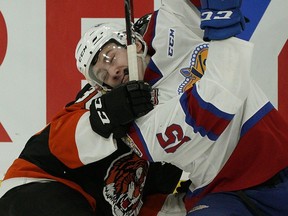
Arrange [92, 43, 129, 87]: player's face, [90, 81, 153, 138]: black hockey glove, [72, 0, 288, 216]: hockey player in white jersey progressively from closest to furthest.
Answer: [72, 0, 288, 216]: hockey player in white jersey
[90, 81, 153, 138]: black hockey glove
[92, 43, 129, 87]: player's face

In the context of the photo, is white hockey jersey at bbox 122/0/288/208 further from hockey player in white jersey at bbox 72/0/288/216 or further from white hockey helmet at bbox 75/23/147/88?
white hockey helmet at bbox 75/23/147/88

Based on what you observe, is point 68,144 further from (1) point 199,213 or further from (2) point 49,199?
(1) point 199,213

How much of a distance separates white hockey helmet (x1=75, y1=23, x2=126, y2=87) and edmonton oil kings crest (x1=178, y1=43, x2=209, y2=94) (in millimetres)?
199

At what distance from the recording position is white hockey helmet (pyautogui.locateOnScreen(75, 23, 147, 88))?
61.4 inches

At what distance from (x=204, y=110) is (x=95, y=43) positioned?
0.44 m

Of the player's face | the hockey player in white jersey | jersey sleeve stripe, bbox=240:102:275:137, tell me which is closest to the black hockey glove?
the hockey player in white jersey

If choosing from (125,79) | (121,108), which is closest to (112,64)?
(125,79)

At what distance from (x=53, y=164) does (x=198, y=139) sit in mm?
501

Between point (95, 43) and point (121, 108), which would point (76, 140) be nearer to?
point (121, 108)

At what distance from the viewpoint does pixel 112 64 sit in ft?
5.06

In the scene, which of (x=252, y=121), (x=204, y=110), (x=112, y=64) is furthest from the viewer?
(x=112, y=64)

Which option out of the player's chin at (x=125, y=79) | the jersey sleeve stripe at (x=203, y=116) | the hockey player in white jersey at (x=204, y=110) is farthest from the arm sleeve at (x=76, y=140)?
the jersey sleeve stripe at (x=203, y=116)

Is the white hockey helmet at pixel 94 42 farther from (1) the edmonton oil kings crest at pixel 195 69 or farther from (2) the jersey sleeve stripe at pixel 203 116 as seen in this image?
(2) the jersey sleeve stripe at pixel 203 116

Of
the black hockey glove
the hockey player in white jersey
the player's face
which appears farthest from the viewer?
the player's face
